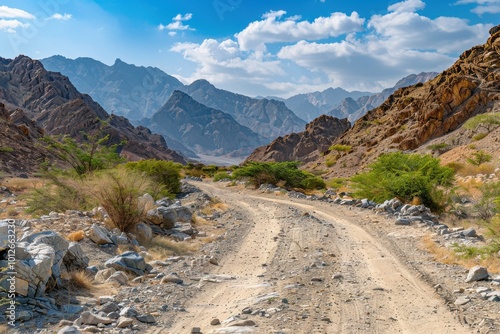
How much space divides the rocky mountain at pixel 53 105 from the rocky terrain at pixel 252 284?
113431 millimetres

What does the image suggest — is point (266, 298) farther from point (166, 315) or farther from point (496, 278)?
point (496, 278)

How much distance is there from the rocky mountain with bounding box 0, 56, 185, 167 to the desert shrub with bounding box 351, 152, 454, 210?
10549 cm

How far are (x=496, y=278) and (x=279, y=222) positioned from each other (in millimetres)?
9309

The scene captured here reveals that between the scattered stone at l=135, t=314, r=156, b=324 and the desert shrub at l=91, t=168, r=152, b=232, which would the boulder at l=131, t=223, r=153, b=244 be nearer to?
the desert shrub at l=91, t=168, r=152, b=232

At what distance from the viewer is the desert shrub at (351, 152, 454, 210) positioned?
1850 cm

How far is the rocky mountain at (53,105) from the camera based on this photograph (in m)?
133

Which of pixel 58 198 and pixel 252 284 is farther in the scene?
pixel 58 198

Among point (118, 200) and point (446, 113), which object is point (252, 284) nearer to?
point (118, 200)

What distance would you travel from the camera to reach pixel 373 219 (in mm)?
15750

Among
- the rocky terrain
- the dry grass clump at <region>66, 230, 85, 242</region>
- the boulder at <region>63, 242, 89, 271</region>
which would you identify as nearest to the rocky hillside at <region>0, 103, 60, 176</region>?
the dry grass clump at <region>66, 230, 85, 242</region>

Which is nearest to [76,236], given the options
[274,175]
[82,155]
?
[82,155]

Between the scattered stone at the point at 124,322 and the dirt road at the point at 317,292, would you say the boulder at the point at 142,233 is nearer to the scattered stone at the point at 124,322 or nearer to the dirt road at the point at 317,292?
the dirt road at the point at 317,292

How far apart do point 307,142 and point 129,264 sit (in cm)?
13593

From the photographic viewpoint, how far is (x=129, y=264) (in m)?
8.45
